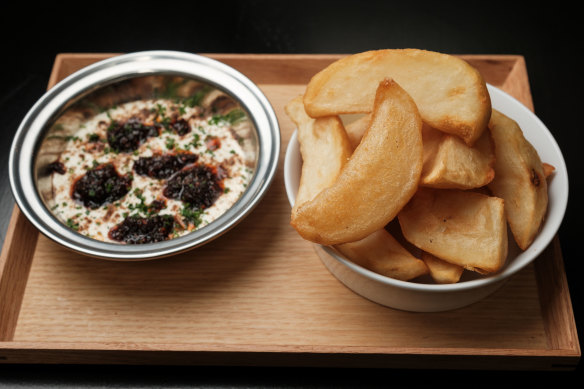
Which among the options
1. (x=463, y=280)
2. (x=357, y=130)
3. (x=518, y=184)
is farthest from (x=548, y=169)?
(x=357, y=130)

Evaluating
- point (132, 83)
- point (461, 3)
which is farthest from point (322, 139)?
point (461, 3)

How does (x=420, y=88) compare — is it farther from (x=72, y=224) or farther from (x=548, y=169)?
(x=72, y=224)

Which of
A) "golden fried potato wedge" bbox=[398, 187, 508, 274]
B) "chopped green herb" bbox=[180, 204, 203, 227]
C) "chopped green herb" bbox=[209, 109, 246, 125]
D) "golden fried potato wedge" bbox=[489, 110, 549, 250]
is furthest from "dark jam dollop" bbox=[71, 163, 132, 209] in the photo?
"golden fried potato wedge" bbox=[489, 110, 549, 250]

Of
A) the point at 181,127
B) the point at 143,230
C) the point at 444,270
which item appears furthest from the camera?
the point at 181,127

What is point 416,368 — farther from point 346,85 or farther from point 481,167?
point 346,85

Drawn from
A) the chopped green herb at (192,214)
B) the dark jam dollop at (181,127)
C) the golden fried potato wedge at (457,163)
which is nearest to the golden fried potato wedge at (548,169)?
the golden fried potato wedge at (457,163)

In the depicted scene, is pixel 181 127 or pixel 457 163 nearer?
pixel 457 163

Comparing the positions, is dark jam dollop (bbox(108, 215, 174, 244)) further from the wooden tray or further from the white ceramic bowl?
the white ceramic bowl
